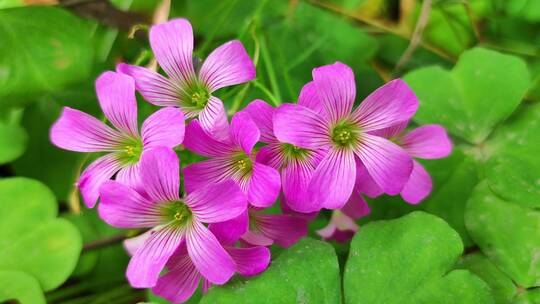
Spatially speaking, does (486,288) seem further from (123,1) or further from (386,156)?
(123,1)

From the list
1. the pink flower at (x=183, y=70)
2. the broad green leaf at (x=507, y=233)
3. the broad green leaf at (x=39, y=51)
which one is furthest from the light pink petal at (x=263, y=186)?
the broad green leaf at (x=39, y=51)

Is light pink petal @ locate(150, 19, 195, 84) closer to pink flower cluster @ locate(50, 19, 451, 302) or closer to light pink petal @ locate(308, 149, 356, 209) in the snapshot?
pink flower cluster @ locate(50, 19, 451, 302)

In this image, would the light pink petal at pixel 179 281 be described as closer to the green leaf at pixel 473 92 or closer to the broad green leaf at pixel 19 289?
the broad green leaf at pixel 19 289

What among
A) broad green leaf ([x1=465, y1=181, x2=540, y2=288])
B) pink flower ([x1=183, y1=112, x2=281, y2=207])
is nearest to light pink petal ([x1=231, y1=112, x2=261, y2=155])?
pink flower ([x1=183, y1=112, x2=281, y2=207])

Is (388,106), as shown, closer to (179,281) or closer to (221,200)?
(221,200)

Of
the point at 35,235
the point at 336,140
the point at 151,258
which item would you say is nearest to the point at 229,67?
the point at 336,140
